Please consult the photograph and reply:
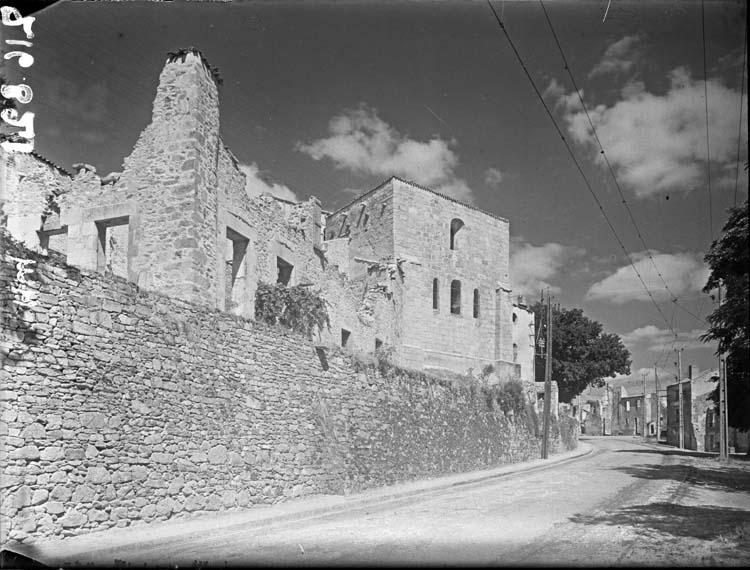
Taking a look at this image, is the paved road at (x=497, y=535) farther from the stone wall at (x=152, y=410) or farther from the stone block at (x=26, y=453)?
the stone block at (x=26, y=453)

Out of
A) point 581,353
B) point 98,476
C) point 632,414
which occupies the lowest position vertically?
point 632,414

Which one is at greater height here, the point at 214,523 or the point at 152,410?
the point at 152,410

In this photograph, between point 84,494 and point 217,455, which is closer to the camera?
point 84,494

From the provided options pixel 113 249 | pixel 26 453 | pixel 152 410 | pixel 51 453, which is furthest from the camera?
pixel 113 249

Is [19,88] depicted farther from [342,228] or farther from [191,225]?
[342,228]

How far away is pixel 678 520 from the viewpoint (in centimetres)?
1104

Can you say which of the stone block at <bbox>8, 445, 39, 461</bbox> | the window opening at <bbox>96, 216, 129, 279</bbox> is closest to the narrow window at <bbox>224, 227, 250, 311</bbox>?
the window opening at <bbox>96, 216, 129, 279</bbox>

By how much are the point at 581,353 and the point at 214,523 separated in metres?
50.7

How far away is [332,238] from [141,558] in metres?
25.1

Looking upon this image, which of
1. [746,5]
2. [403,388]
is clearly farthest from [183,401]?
[746,5]

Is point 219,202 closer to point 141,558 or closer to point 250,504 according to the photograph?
point 250,504

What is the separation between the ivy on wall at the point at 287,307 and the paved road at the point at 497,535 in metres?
6.06

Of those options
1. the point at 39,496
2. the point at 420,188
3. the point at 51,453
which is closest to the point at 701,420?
the point at 420,188

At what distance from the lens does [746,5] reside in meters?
8.13
